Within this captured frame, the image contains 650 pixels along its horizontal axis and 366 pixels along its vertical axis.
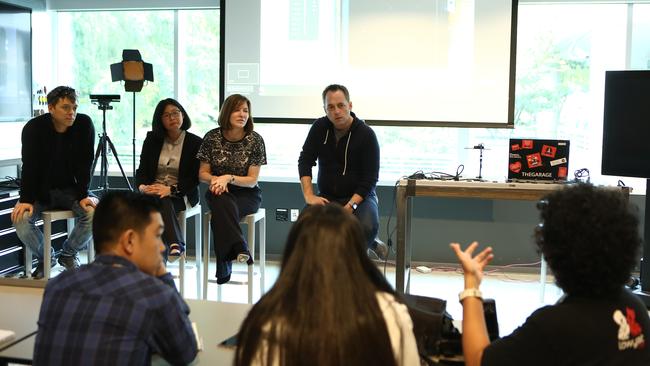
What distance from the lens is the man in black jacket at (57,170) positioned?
395 centimetres

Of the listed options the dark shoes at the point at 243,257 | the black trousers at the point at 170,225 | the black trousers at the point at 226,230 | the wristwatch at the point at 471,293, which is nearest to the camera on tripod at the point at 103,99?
the black trousers at the point at 170,225

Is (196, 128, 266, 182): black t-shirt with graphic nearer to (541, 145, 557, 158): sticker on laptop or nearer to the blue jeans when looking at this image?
the blue jeans

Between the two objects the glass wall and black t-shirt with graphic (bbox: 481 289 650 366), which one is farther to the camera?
the glass wall

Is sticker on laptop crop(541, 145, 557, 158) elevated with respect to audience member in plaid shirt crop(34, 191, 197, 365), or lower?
elevated

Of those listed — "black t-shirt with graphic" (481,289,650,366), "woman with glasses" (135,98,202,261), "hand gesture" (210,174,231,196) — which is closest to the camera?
"black t-shirt with graphic" (481,289,650,366)

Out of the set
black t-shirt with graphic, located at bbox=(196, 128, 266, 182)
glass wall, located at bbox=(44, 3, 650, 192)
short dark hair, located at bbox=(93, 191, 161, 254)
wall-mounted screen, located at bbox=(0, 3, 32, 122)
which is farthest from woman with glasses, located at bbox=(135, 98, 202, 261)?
short dark hair, located at bbox=(93, 191, 161, 254)

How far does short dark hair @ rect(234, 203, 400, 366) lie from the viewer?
116cm

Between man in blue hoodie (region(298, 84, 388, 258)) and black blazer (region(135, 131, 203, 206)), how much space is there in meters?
0.68

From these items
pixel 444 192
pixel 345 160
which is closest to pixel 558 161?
pixel 444 192

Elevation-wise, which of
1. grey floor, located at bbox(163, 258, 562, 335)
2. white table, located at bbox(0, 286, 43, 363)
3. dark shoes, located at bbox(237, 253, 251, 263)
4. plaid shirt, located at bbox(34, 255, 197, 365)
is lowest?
grey floor, located at bbox(163, 258, 562, 335)

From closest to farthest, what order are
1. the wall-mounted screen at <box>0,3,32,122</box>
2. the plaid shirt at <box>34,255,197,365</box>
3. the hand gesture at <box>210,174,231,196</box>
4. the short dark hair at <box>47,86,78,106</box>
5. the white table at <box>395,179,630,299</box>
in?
the plaid shirt at <box>34,255,197,365</box>, the white table at <box>395,179,630,299</box>, the hand gesture at <box>210,174,231,196</box>, the short dark hair at <box>47,86,78,106</box>, the wall-mounted screen at <box>0,3,32,122</box>

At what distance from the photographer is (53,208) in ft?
A: 13.3

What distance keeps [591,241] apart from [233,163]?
2.84 metres

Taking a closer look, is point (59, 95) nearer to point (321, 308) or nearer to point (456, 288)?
point (456, 288)
